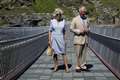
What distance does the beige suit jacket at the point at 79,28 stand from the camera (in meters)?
14.1

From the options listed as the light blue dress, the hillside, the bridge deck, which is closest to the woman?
the light blue dress

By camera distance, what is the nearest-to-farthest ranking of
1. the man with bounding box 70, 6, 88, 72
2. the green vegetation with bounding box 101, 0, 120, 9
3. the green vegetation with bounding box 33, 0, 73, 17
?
the man with bounding box 70, 6, 88, 72 < the green vegetation with bounding box 33, 0, 73, 17 < the green vegetation with bounding box 101, 0, 120, 9

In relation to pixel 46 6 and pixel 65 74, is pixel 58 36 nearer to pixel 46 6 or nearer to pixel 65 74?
pixel 65 74

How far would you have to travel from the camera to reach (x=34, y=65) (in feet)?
54.8

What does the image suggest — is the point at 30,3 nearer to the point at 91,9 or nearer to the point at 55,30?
the point at 91,9

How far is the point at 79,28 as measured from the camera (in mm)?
14109

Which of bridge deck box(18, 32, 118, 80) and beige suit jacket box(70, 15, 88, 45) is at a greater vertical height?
beige suit jacket box(70, 15, 88, 45)

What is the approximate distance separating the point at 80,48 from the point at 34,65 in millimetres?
3028

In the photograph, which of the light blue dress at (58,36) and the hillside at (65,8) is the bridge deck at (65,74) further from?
the hillside at (65,8)

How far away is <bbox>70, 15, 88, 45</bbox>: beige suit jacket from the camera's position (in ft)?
46.2

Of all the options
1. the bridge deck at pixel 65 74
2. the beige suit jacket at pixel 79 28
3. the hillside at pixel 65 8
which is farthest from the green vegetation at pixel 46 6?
the beige suit jacket at pixel 79 28

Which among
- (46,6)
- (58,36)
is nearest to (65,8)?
(46,6)

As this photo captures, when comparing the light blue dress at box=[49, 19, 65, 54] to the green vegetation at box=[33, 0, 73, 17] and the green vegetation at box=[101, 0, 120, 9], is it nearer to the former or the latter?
the green vegetation at box=[33, 0, 73, 17]

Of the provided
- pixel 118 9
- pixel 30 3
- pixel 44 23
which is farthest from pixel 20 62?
pixel 30 3
